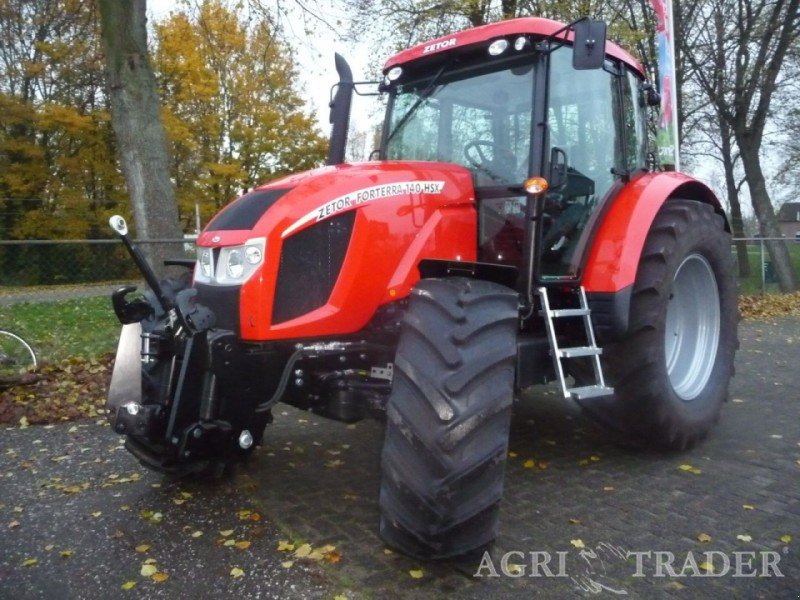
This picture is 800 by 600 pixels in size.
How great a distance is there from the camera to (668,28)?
9.61m

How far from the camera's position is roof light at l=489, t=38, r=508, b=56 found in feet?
13.2

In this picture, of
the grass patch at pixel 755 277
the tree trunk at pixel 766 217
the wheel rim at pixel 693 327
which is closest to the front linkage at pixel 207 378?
the wheel rim at pixel 693 327

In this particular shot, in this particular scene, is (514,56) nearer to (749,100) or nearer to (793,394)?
(793,394)

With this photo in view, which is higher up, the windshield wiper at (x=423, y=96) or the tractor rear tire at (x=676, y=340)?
the windshield wiper at (x=423, y=96)

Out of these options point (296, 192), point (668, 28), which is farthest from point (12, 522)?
point (668, 28)

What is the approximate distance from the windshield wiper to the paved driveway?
209cm

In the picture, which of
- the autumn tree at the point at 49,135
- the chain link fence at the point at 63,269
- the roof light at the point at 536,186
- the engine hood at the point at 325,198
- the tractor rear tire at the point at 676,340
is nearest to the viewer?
the engine hood at the point at 325,198

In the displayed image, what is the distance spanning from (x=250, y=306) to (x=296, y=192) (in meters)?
0.62

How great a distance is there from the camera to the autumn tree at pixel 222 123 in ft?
74.4

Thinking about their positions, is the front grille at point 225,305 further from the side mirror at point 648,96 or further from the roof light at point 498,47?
the side mirror at point 648,96

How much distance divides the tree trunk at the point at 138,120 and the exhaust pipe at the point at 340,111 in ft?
12.1

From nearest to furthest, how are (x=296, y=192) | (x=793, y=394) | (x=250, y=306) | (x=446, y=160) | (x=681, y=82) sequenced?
(x=250, y=306), (x=296, y=192), (x=446, y=160), (x=793, y=394), (x=681, y=82)

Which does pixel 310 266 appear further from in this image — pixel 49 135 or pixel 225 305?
pixel 49 135

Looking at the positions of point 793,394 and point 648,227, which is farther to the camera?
point 793,394
